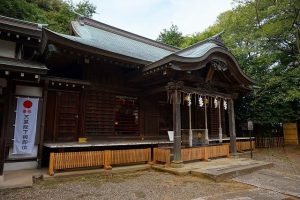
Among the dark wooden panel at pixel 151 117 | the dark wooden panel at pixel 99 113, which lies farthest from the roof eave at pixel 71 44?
the dark wooden panel at pixel 151 117

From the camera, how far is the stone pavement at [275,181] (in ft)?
20.4

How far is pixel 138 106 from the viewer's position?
1118cm

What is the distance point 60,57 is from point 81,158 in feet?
13.2

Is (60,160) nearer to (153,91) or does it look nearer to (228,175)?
(153,91)

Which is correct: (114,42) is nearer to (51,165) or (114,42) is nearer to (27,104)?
(27,104)

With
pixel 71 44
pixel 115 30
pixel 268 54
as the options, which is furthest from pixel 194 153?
pixel 268 54

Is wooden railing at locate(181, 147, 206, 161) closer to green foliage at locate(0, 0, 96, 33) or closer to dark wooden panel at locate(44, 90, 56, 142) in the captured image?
dark wooden panel at locate(44, 90, 56, 142)

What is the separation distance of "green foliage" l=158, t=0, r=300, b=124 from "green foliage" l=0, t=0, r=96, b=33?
50.4 feet

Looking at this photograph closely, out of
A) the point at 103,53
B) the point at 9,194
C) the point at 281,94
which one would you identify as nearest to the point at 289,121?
the point at 281,94

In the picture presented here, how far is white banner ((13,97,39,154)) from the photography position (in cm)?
768

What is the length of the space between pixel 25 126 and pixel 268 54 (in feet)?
54.3

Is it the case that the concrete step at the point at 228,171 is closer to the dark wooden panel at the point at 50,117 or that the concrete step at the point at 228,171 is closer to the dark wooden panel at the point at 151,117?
the dark wooden panel at the point at 151,117

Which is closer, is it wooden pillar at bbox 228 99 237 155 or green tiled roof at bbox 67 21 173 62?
wooden pillar at bbox 228 99 237 155

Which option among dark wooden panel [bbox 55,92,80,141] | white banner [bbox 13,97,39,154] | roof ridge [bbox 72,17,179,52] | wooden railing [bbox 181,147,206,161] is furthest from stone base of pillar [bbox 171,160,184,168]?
roof ridge [bbox 72,17,179,52]
